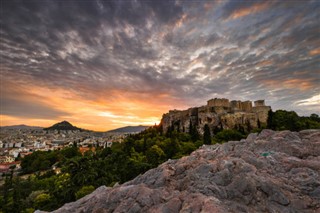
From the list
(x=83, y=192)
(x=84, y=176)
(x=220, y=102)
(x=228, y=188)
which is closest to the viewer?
(x=228, y=188)

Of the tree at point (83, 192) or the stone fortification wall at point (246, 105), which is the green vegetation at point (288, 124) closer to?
the stone fortification wall at point (246, 105)

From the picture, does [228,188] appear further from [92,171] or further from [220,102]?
[220,102]

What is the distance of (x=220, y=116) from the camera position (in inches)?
3563

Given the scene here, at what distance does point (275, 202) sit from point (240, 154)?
17.1 feet

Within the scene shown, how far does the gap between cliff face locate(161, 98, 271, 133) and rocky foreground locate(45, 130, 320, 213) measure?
243ft

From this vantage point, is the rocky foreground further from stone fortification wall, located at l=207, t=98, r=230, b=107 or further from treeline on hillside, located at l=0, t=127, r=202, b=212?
stone fortification wall, located at l=207, t=98, r=230, b=107

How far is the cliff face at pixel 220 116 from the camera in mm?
87000

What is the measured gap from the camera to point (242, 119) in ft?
286

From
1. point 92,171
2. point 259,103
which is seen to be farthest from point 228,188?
point 259,103

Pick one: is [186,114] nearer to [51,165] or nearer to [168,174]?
[51,165]

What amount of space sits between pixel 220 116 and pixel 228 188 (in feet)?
272

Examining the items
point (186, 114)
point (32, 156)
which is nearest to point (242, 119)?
point (186, 114)

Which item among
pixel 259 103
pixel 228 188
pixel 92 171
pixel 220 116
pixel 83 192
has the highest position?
pixel 259 103

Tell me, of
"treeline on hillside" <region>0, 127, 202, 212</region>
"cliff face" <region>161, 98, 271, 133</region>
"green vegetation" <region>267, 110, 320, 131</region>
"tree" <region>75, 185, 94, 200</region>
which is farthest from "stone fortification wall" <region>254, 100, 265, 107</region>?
"tree" <region>75, 185, 94, 200</region>
